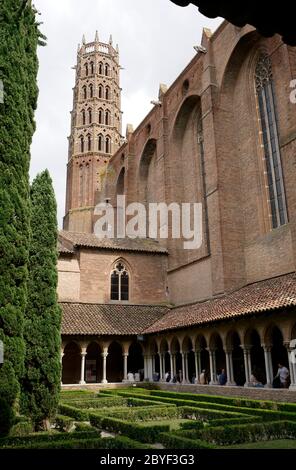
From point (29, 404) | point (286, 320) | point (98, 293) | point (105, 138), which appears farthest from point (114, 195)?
point (29, 404)

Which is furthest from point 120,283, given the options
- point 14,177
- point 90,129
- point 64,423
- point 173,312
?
point 90,129

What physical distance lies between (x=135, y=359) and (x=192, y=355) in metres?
4.90

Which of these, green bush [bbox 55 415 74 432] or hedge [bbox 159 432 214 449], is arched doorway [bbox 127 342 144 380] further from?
hedge [bbox 159 432 214 449]

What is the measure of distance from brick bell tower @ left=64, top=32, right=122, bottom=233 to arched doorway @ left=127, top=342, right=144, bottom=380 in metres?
20.4

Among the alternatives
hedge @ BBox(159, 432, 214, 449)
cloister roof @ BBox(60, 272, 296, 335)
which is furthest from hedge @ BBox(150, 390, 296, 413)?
hedge @ BBox(159, 432, 214, 449)

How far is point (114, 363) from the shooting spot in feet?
81.7

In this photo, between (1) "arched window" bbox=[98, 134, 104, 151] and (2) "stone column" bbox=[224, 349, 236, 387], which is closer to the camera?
(2) "stone column" bbox=[224, 349, 236, 387]

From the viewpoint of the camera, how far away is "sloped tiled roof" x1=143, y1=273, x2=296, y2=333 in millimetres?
14990

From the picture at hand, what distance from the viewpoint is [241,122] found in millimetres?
22422

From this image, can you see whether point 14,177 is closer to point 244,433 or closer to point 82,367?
point 244,433

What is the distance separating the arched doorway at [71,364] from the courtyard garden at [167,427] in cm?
667

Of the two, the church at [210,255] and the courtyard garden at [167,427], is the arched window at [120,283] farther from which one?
the courtyard garden at [167,427]
